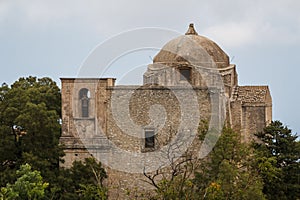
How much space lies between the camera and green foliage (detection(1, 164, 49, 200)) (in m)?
29.8

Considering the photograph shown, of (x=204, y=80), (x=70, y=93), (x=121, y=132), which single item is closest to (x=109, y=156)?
(x=121, y=132)

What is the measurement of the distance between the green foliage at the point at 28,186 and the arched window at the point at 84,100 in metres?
5.02

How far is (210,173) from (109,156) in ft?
15.4

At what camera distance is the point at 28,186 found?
30047 millimetres

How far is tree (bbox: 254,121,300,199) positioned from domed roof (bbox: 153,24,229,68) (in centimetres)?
472

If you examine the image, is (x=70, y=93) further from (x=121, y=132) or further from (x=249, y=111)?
(x=249, y=111)

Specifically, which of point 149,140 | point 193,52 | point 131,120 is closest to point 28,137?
point 131,120

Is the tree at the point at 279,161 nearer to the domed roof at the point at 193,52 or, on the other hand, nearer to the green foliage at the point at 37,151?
the domed roof at the point at 193,52

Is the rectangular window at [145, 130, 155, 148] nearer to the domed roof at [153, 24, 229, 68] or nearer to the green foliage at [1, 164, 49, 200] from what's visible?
the domed roof at [153, 24, 229, 68]

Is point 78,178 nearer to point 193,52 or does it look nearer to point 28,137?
point 28,137

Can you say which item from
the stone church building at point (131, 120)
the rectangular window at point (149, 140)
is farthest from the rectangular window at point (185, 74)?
the rectangular window at point (149, 140)

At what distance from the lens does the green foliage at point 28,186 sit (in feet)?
97.9

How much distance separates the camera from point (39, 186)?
1188 inches

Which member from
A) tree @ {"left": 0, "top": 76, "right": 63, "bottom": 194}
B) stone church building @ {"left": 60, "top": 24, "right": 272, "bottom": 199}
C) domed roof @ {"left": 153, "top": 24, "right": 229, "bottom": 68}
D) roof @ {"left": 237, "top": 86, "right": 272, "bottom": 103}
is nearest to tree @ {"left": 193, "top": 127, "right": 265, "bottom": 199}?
stone church building @ {"left": 60, "top": 24, "right": 272, "bottom": 199}
